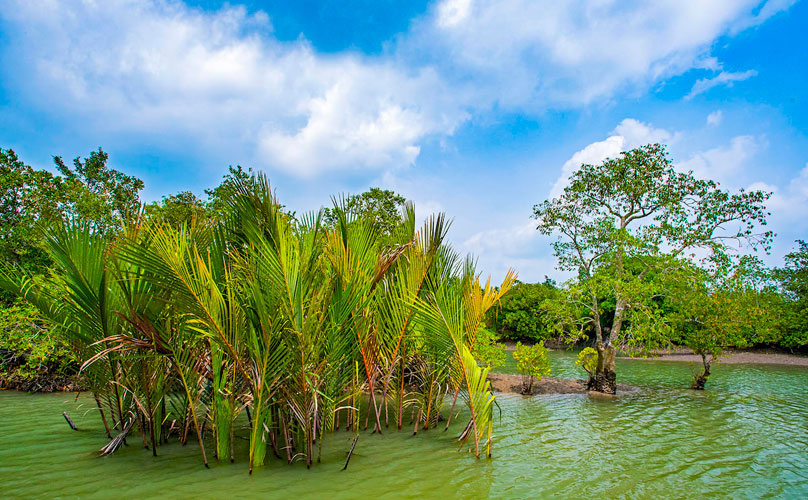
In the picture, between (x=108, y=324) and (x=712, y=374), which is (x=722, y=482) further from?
(x=712, y=374)

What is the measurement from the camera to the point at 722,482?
5023 mm

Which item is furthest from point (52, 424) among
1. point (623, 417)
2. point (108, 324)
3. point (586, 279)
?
point (586, 279)

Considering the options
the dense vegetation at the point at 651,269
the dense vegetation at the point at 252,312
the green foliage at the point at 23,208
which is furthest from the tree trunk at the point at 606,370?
the green foliage at the point at 23,208

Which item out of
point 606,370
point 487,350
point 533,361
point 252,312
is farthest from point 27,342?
point 606,370

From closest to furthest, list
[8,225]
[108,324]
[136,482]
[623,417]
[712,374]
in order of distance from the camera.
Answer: [136,482] < [108,324] < [623,417] < [8,225] < [712,374]

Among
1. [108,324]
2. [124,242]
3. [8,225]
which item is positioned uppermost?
[8,225]

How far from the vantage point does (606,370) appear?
470 inches

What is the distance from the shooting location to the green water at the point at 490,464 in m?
4.40

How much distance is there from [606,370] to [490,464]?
803 centimetres

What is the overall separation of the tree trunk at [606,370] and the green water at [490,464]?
9.25ft

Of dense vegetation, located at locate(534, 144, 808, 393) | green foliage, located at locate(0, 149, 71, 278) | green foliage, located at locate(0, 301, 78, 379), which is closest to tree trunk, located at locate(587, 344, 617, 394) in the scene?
dense vegetation, located at locate(534, 144, 808, 393)

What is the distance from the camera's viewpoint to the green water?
4.40 m

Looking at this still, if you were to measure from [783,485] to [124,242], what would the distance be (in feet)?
25.1

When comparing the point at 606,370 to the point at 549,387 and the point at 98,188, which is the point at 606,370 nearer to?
the point at 549,387
